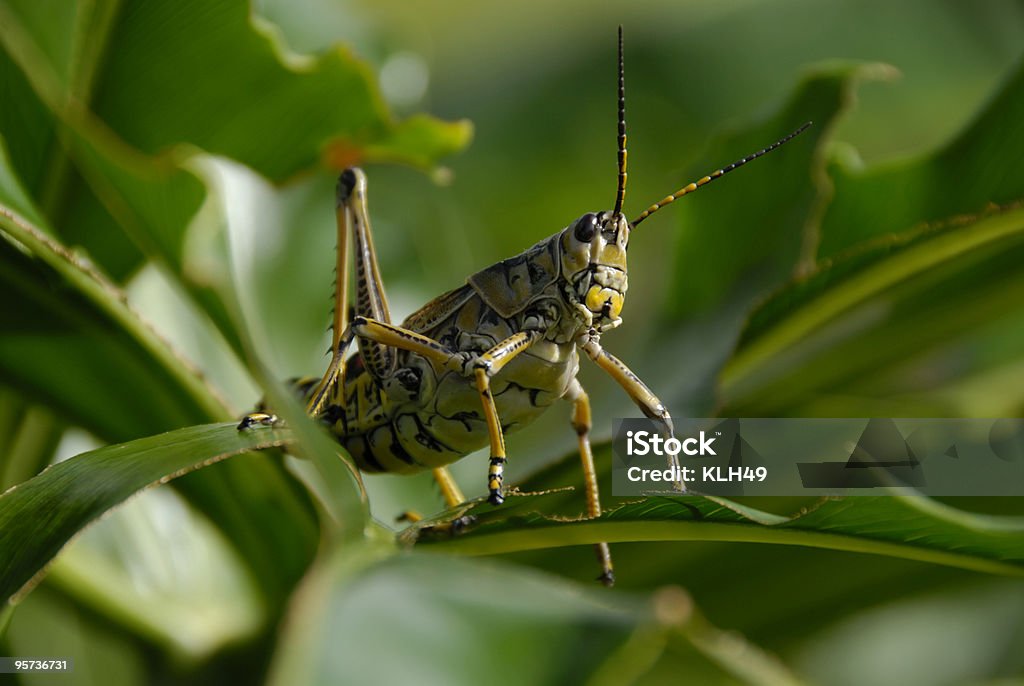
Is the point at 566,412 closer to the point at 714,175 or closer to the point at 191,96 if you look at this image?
the point at 714,175

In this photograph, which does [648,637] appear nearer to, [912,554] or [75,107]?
[912,554]

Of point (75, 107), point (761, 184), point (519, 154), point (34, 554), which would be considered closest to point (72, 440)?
point (75, 107)

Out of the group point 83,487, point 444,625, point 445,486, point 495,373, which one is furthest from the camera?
point 445,486

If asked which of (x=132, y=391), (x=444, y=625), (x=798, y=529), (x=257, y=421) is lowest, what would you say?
(x=444, y=625)

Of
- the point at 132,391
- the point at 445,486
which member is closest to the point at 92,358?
the point at 132,391

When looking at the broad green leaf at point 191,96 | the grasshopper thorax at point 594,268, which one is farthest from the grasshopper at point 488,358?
the broad green leaf at point 191,96

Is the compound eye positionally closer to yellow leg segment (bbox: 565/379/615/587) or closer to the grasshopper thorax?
the grasshopper thorax
